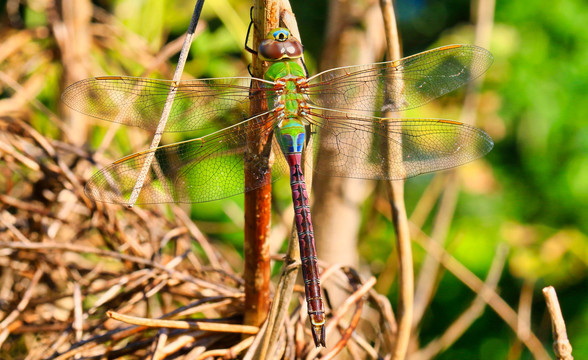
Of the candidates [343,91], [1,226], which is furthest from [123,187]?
[343,91]

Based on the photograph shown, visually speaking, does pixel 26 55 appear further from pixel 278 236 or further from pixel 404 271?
pixel 404 271

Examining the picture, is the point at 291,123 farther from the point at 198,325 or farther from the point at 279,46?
the point at 198,325

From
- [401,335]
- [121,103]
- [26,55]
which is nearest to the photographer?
[401,335]

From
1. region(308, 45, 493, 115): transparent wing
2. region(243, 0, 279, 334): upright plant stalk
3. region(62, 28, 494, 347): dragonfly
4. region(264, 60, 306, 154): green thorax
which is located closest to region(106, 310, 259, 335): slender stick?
region(243, 0, 279, 334): upright plant stalk

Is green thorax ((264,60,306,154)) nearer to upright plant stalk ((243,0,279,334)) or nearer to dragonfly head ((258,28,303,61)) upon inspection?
dragonfly head ((258,28,303,61))

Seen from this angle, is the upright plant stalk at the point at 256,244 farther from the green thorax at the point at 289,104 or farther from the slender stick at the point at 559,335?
the slender stick at the point at 559,335

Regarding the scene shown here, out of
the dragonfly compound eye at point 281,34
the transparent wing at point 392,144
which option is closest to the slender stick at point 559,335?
the transparent wing at point 392,144
